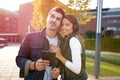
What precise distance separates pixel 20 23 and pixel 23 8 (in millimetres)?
2888

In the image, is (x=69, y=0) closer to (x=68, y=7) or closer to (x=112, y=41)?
(x=68, y=7)

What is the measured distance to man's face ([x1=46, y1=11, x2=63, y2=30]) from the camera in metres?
3.27

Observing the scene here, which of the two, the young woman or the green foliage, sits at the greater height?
the young woman

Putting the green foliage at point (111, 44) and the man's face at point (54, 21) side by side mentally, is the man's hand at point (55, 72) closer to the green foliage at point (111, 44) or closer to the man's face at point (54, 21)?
the man's face at point (54, 21)

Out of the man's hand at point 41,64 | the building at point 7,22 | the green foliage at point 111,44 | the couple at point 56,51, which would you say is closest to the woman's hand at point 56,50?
the couple at point 56,51

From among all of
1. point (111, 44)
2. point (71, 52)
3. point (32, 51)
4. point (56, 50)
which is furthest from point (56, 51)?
point (111, 44)

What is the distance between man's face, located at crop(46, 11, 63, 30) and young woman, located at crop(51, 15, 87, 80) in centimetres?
5

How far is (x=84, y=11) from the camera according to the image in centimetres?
2206

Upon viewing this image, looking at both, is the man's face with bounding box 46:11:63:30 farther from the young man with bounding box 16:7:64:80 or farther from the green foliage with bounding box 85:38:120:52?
the green foliage with bounding box 85:38:120:52

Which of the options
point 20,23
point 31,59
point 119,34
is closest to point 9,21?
point 20,23

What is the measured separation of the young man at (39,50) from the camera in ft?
10.6

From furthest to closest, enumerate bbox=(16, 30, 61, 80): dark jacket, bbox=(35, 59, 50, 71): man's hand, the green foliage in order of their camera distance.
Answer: the green foliage → bbox=(16, 30, 61, 80): dark jacket → bbox=(35, 59, 50, 71): man's hand

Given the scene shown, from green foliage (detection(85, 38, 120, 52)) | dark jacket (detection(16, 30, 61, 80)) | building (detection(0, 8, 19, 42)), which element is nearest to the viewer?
dark jacket (detection(16, 30, 61, 80))

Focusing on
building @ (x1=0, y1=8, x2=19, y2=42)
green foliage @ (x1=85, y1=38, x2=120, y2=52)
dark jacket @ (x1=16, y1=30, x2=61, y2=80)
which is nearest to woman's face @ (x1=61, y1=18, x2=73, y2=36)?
dark jacket @ (x1=16, y1=30, x2=61, y2=80)
